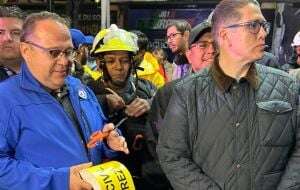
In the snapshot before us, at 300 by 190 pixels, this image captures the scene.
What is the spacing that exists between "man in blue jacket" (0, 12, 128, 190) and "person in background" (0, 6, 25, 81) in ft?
2.35

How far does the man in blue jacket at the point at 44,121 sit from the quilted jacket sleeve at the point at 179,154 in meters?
0.28

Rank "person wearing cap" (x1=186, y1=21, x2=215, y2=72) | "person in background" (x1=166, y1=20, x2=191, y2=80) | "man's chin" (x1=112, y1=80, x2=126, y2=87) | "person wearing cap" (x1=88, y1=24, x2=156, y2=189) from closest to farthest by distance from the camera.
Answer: "person wearing cap" (x1=186, y1=21, x2=215, y2=72) → "person wearing cap" (x1=88, y1=24, x2=156, y2=189) → "man's chin" (x1=112, y1=80, x2=126, y2=87) → "person in background" (x1=166, y1=20, x2=191, y2=80)

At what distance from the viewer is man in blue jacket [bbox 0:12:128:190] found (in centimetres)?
233

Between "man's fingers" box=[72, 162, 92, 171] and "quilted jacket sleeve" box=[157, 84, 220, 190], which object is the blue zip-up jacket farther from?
"quilted jacket sleeve" box=[157, 84, 220, 190]

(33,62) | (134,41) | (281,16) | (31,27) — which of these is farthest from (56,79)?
(281,16)

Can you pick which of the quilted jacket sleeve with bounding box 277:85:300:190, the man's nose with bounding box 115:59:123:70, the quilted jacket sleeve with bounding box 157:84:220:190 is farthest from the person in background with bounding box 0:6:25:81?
the quilted jacket sleeve with bounding box 277:85:300:190

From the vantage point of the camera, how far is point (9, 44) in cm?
323

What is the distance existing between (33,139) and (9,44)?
3.60 ft

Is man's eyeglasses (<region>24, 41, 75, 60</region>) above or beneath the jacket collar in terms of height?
above

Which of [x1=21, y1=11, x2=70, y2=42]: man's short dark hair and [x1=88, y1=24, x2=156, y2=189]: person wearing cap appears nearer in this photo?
[x1=21, y1=11, x2=70, y2=42]: man's short dark hair

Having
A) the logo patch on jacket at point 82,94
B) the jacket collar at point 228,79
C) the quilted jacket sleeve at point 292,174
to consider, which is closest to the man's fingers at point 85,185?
the logo patch on jacket at point 82,94

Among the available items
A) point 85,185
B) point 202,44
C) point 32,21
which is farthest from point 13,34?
point 85,185

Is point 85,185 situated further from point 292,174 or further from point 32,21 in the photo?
point 292,174

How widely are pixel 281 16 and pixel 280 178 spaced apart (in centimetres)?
858
